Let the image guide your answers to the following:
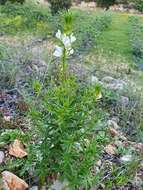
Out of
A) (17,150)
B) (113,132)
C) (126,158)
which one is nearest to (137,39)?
(113,132)

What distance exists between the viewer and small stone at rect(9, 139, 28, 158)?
4.23 metres

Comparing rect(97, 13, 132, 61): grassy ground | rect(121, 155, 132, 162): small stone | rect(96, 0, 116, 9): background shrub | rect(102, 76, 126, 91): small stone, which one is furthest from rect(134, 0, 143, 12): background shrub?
rect(121, 155, 132, 162): small stone

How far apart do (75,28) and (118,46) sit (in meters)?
1.15

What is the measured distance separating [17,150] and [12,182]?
413 mm

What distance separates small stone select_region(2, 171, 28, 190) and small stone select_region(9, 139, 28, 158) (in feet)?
0.99

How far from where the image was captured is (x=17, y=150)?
4.25 m

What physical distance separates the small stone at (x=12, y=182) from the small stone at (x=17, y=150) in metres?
0.30

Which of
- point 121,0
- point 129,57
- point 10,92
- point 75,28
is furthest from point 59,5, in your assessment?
point 10,92

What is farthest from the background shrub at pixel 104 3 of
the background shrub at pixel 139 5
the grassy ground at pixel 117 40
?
the grassy ground at pixel 117 40

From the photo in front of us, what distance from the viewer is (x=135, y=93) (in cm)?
672

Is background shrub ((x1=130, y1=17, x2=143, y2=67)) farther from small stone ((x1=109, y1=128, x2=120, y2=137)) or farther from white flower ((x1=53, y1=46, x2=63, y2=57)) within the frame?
white flower ((x1=53, y1=46, x2=63, y2=57))

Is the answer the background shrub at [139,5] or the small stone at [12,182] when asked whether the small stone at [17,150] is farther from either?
the background shrub at [139,5]

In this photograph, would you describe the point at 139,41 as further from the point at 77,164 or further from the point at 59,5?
the point at 77,164

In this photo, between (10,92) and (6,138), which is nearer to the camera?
(6,138)
